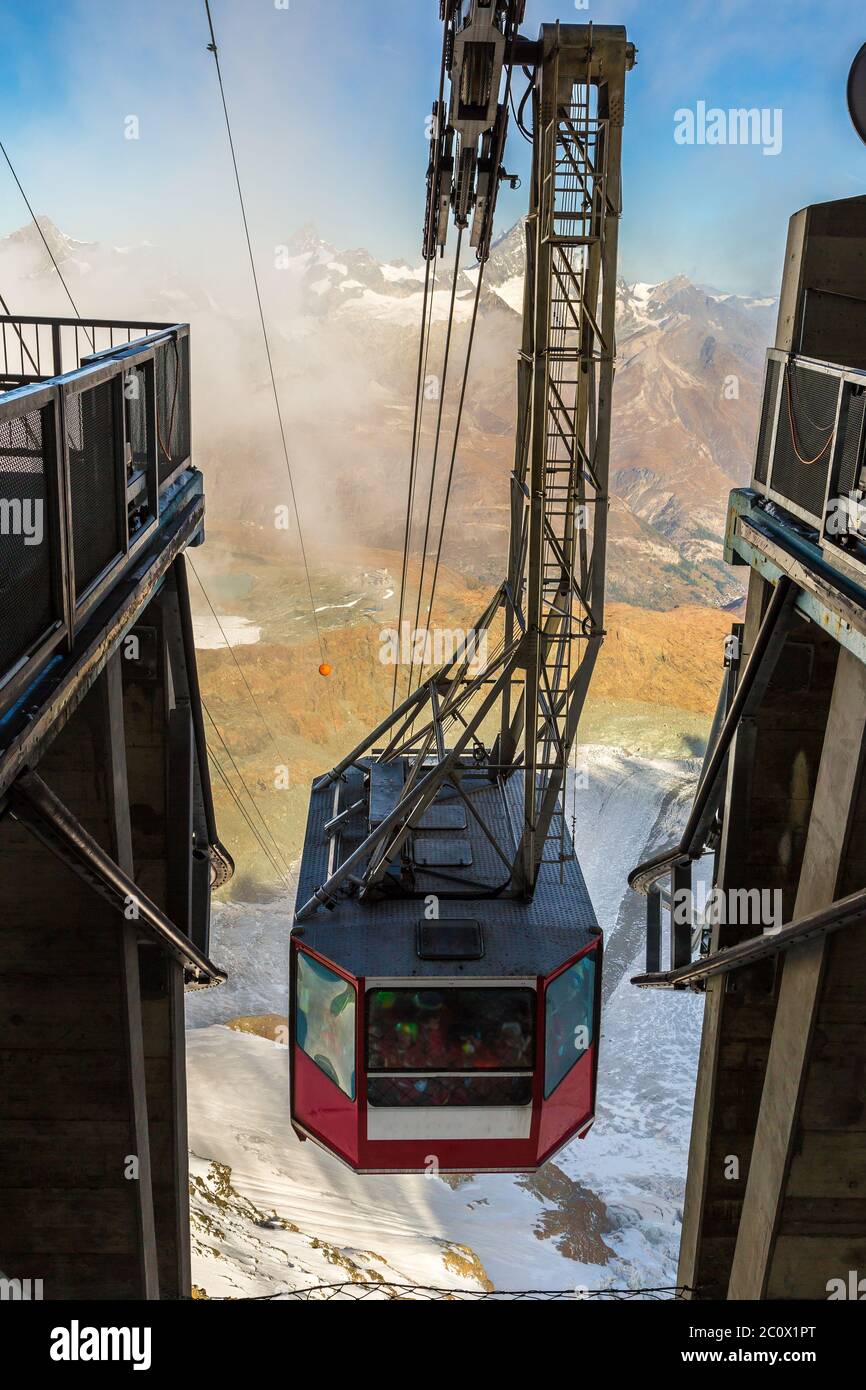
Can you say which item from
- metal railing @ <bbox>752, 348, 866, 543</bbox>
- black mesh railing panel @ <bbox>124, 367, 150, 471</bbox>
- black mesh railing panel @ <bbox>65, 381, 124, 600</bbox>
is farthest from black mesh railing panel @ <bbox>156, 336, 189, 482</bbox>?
metal railing @ <bbox>752, 348, 866, 543</bbox>

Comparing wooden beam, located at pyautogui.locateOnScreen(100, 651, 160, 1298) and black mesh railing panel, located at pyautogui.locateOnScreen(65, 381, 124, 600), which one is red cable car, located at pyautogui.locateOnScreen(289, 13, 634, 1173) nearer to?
wooden beam, located at pyautogui.locateOnScreen(100, 651, 160, 1298)

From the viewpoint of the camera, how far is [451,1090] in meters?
7.70

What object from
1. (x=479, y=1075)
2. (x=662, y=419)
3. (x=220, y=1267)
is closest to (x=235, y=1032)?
(x=220, y=1267)

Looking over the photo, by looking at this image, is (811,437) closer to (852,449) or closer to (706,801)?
(852,449)

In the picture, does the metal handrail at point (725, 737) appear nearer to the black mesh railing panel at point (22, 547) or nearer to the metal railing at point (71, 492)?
the metal railing at point (71, 492)

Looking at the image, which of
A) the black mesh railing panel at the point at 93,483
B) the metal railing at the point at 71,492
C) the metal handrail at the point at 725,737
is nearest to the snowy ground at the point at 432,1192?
the metal handrail at the point at 725,737

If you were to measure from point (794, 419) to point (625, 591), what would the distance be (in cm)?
4441

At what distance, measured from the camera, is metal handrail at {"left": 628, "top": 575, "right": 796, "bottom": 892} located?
643 cm

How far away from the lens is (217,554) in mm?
48250

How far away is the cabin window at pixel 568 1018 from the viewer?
773 centimetres

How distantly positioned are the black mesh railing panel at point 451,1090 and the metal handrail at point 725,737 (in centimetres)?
212
